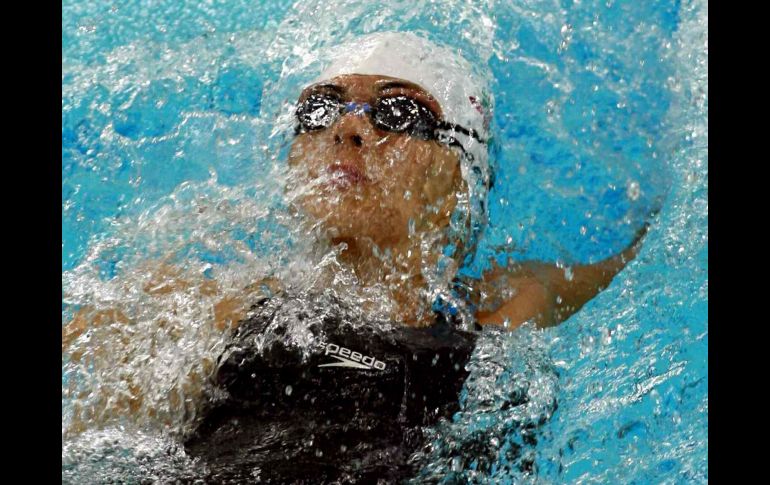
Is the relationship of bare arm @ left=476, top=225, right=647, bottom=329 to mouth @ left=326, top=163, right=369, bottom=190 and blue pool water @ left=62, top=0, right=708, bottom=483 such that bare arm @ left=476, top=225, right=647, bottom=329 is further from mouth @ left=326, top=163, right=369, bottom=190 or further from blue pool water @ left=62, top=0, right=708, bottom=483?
mouth @ left=326, top=163, right=369, bottom=190

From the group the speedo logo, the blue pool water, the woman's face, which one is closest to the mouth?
the woman's face

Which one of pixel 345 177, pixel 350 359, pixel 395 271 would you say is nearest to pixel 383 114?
pixel 345 177

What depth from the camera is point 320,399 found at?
1753 millimetres

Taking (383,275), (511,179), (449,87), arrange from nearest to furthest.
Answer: (383,275), (449,87), (511,179)

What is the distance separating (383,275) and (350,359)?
34 cm

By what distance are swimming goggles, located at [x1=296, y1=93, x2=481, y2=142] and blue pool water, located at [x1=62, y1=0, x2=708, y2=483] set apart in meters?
0.31

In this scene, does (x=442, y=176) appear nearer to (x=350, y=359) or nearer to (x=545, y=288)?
(x=545, y=288)

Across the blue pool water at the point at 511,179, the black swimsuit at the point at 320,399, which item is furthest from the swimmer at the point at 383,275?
the blue pool water at the point at 511,179

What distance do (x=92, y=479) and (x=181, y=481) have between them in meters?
0.21

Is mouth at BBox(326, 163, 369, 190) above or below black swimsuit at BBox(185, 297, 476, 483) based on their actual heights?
above

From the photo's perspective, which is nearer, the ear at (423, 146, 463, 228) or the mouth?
the mouth

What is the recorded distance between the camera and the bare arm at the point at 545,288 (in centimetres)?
220

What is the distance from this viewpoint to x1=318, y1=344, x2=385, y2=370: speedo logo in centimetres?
179

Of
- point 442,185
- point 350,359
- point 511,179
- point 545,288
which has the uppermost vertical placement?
point 442,185
